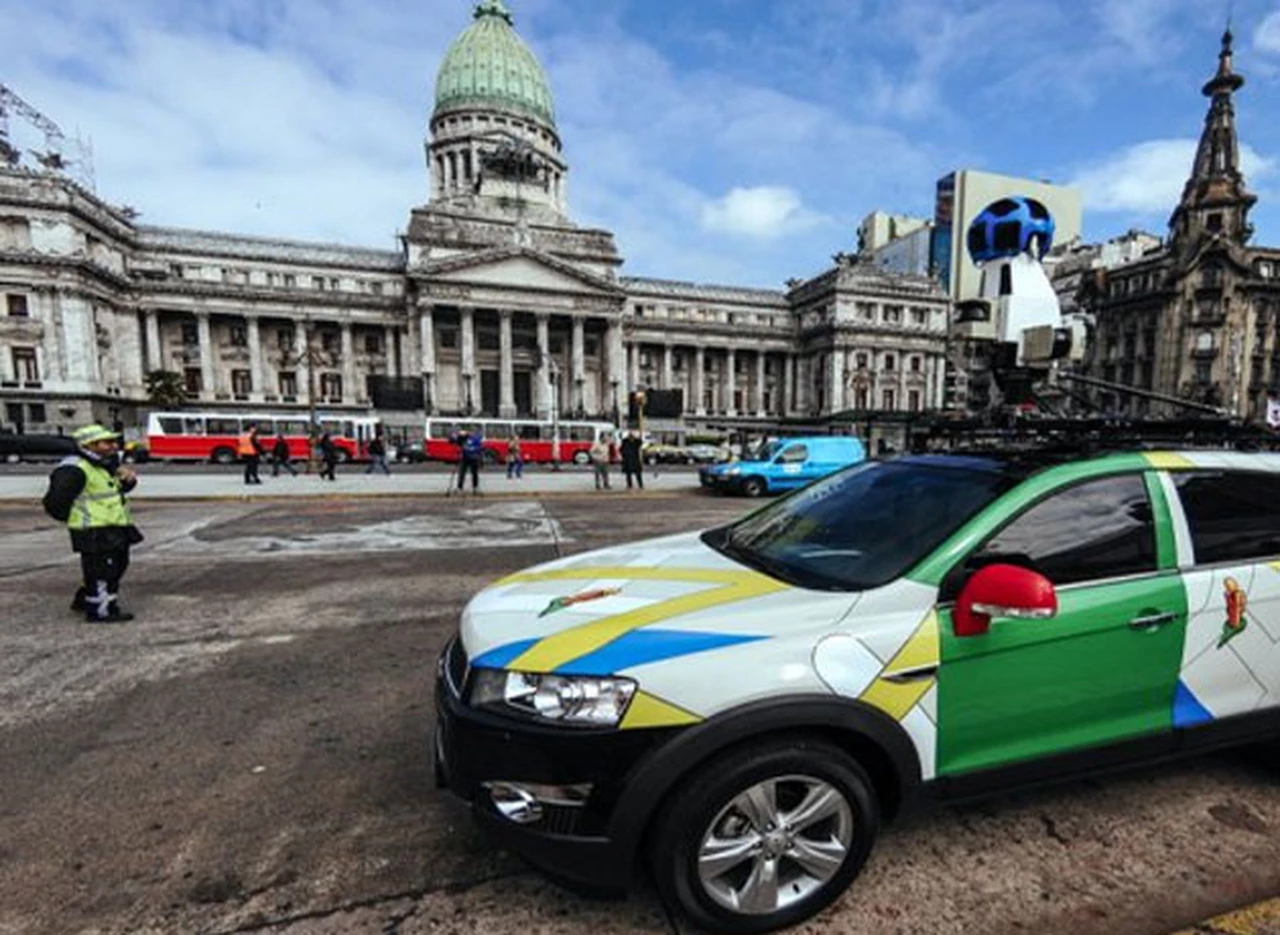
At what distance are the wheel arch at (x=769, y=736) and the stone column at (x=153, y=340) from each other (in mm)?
65492

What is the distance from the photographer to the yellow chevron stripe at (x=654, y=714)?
1.94m

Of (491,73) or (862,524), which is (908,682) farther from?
(491,73)

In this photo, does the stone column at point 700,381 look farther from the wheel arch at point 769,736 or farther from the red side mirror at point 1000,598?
the wheel arch at point 769,736

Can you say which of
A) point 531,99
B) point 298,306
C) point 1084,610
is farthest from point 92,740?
point 531,99

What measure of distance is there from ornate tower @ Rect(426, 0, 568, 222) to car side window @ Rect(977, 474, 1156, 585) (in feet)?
214

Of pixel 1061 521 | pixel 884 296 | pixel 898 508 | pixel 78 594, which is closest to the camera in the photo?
pixel 1061 521

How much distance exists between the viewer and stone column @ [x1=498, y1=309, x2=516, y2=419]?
5541 centimetres

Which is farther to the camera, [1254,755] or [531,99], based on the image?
[531,99]

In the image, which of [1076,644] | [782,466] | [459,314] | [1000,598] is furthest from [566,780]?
[459,314]

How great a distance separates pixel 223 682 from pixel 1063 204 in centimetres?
11595

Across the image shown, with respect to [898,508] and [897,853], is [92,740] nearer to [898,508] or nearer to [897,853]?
[897,853]

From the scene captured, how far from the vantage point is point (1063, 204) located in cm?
9156

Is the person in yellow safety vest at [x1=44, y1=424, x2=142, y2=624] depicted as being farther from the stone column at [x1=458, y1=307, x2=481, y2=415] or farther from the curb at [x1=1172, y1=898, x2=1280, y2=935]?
the stone column at [x1=458, y1=307, x2=481, y2=415]

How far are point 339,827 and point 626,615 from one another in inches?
64.8
